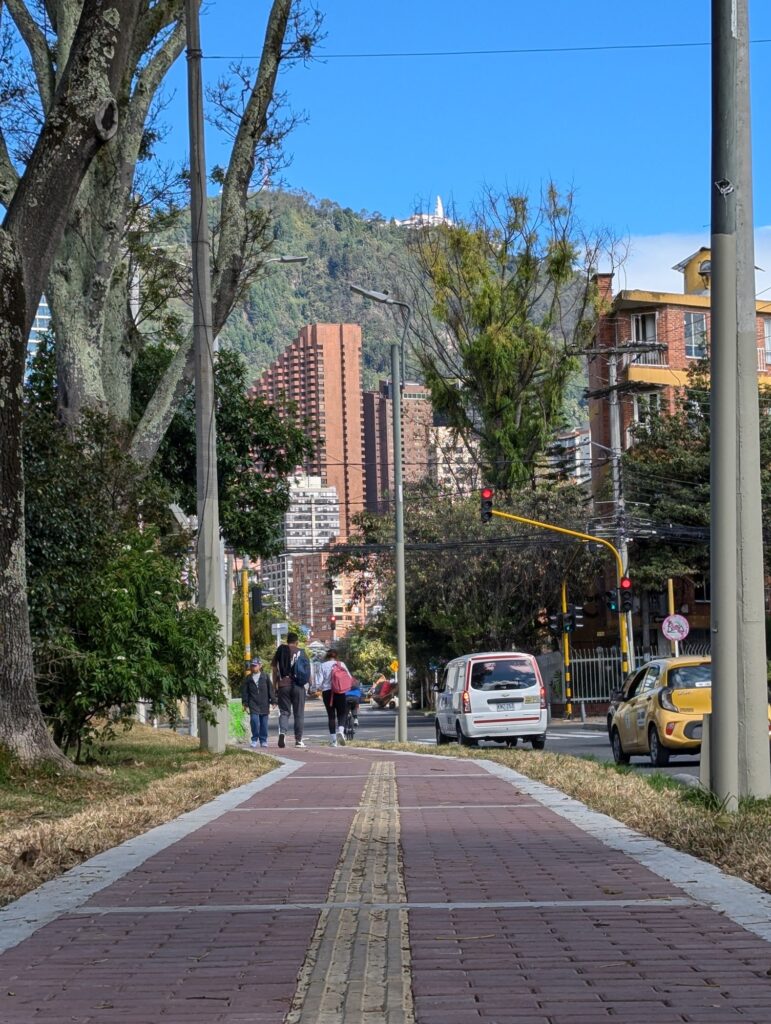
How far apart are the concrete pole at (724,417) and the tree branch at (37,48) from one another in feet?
47.3

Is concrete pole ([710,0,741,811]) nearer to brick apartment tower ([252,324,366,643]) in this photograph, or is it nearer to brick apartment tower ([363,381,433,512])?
brick apartment tower ([363,381,433,512])

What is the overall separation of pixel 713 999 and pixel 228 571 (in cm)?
4300

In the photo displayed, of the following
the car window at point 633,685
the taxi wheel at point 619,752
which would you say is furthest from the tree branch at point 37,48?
the taxi wheel at point 619,752

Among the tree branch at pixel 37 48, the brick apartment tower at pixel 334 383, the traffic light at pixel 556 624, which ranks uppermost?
the brick apartment tower at pixel 334 383

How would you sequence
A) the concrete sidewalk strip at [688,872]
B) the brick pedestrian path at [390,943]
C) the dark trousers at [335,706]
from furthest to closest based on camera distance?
the dark trousers at [335,706] < the concrete sidewalk strip at [688,872] < the brick pedestrian path at [390,943]

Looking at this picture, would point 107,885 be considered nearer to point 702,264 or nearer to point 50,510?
point 50,510

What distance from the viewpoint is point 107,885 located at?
7.73m

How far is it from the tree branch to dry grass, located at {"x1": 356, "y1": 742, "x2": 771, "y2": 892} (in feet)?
42.2

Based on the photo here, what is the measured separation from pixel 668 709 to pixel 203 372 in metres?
8.17

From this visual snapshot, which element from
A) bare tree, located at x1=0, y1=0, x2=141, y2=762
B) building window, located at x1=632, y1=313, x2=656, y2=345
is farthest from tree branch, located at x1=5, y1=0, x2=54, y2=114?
building window, located at x1=632, y1=313, x2=656, y2=345

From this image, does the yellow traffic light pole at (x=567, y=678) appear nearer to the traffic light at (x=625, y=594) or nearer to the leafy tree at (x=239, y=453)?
the traffic light at (x=625, y=594)

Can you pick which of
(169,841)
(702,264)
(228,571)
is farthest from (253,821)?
(702,264)

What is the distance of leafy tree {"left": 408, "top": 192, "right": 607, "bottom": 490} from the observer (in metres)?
57.1

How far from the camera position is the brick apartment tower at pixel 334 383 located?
461 ft
